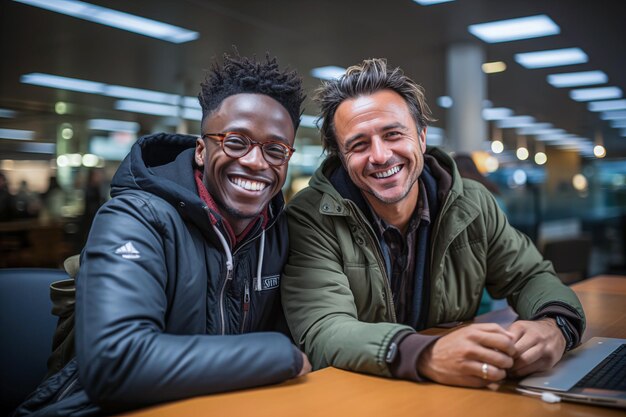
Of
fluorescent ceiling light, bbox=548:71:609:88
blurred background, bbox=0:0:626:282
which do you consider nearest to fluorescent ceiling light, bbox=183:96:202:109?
blurred background, bbox=0:0:626:282

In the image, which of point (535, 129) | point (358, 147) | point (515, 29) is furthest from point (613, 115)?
point (358, 147)

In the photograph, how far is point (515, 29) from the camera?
21.7 ft

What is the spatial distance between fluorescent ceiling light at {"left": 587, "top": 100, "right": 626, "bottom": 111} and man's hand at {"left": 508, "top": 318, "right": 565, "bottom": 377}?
31.9 ft

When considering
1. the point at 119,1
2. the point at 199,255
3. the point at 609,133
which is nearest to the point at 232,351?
the point at 199,255

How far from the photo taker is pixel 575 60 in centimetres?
767

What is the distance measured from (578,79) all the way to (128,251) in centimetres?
907

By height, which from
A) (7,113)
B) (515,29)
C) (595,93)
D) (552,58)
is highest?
(515,29)

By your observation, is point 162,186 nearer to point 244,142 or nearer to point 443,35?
point 244,142

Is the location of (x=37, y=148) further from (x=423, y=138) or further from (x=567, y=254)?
(x=423, y=138)

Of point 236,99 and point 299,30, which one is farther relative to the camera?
point 299,30

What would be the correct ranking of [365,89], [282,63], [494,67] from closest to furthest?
[365,89] < [282,63] < [494,67]

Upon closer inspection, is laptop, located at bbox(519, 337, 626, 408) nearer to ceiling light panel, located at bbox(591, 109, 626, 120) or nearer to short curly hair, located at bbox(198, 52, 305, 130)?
short curly hair, located at bbox(198, 52, 305, 130)

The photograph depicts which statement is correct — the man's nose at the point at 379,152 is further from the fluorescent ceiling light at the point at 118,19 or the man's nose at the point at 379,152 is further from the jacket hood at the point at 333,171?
the fluorescent ceiling light at the point at 118,19

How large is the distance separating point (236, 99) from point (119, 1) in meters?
4.66
